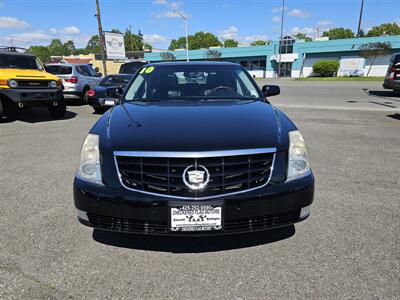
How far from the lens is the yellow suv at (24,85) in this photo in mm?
8602

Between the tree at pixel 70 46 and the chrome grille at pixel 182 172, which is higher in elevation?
the tree at pixel 70 46

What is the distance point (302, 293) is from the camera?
7.38ft

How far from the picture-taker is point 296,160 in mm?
2607

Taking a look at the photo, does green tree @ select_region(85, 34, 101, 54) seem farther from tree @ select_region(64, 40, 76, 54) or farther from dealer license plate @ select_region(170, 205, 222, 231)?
dealer license plate @ select_region(170, 205, 222, 231)

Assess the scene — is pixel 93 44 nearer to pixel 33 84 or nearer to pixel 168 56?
pixel 168 56

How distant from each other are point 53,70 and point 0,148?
7.96 m

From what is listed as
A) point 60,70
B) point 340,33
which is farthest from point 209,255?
point 340,33

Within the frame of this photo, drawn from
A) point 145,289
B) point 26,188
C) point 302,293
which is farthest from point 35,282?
point 26,188

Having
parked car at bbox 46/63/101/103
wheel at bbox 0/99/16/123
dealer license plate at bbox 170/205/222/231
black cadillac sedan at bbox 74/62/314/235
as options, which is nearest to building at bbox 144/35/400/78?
parked car at bbox 46/63/101/103

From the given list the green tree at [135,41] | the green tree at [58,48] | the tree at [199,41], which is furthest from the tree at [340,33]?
the green tree at [58,48]

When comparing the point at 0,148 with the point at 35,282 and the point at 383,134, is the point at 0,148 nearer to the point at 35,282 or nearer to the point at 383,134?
the point at 35,282

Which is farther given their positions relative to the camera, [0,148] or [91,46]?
[91,46]

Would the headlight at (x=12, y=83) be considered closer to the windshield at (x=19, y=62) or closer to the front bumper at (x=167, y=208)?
the windshield at (x=19, y=62)

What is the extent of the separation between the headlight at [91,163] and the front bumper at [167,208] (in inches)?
2.4
